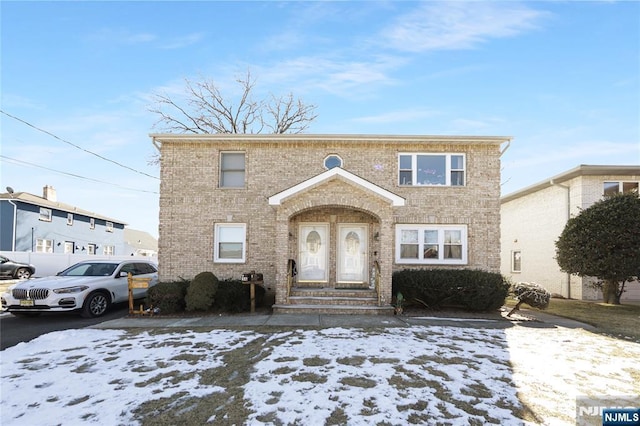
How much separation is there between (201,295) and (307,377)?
223 inches

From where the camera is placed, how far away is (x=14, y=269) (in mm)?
18516

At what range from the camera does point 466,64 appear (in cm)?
1127

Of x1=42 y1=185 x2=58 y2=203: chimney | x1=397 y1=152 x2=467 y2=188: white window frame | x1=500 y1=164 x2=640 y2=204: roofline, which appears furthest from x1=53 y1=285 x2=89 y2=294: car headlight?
x1=42 y1=185 x2=58 y2=203: chimney

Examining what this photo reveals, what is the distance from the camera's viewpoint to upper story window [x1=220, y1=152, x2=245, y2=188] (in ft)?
40.7

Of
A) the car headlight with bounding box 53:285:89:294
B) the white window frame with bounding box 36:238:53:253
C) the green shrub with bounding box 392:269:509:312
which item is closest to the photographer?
the car headlight with bounding box 53:285:89:294

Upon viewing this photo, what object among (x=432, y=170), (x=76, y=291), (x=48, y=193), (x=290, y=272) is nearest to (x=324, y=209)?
(x=290, y=272)

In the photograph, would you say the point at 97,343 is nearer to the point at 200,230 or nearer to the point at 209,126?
the point at 200,230

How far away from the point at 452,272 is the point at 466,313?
1289 mm

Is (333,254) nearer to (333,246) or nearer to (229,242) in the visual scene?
(333,246)

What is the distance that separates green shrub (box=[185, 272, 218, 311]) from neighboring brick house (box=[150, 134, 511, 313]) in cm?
218

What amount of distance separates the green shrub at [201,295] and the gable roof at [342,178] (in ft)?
9.96

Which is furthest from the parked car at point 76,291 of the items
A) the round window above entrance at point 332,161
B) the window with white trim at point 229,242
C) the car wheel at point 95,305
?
the round window above entrance at point 332,161

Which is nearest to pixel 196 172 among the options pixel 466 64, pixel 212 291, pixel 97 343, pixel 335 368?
pixel 212 291

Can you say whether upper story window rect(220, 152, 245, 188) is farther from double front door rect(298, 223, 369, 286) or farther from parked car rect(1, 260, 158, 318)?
parked car rect(1, 260, 158, 318)
